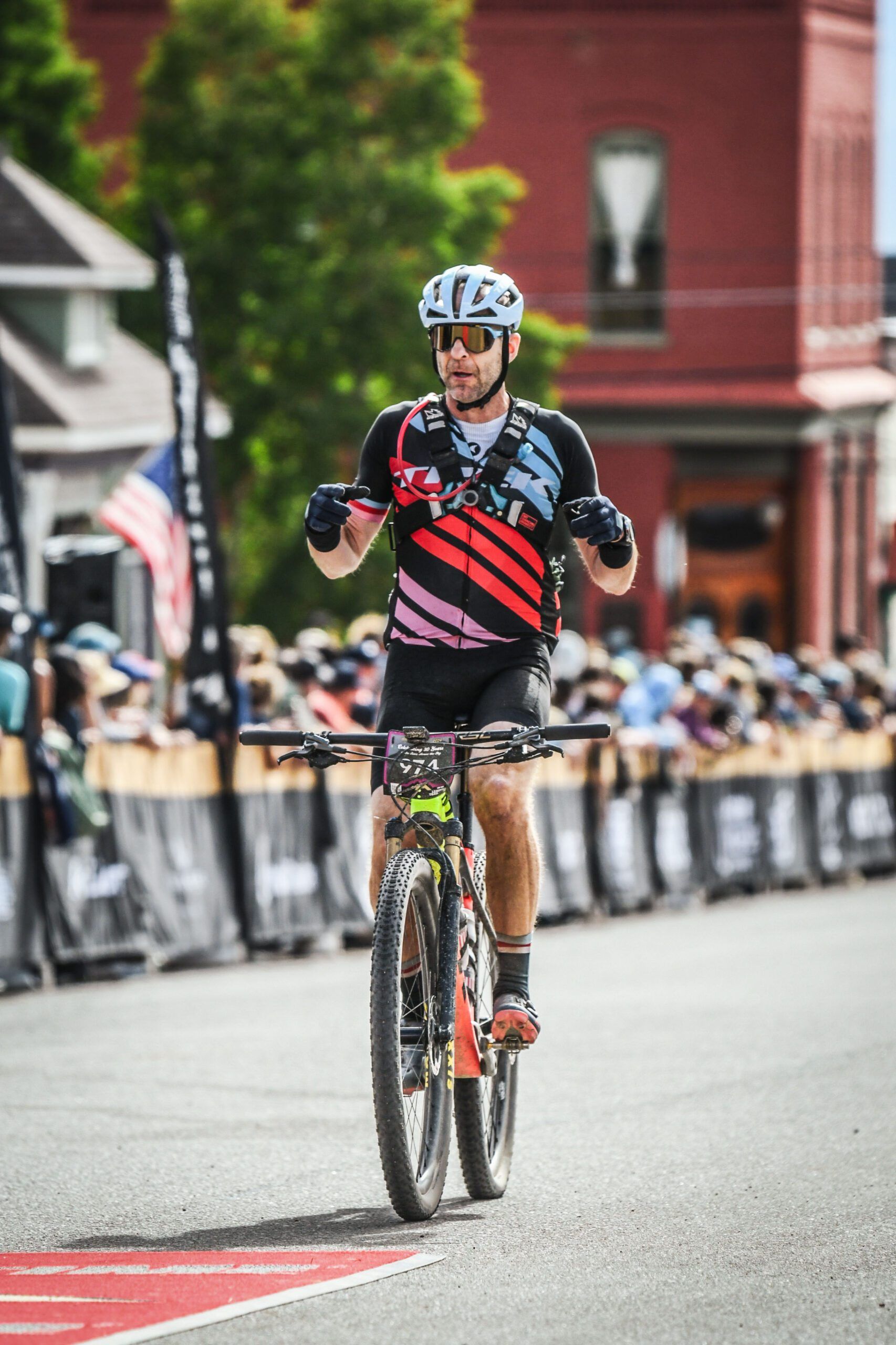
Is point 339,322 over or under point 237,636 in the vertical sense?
over

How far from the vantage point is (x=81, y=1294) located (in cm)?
573

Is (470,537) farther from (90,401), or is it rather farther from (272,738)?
(90,401)

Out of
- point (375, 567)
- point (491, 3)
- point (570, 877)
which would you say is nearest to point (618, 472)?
point (491, 3)

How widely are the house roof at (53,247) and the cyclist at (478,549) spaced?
62.1ft

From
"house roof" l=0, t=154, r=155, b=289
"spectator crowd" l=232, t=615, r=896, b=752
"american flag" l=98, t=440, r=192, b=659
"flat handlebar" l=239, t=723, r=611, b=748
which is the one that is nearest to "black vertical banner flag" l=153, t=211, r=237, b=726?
"american flag" l=98, t=440, r=192, b=659

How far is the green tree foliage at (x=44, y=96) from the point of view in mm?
31141

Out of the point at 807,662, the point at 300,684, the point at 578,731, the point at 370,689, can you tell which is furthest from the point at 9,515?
the point at 807,662

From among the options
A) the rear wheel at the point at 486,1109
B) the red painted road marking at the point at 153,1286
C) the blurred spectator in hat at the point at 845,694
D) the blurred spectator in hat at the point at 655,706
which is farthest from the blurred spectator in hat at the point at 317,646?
the red painted road marking at the point at 153,1286

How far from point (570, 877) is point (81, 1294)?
42.1 ft

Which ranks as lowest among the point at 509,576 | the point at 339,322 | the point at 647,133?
the point at 509,576

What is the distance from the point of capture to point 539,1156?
7.98 meters

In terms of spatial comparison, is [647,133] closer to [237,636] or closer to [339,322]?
[339,322]

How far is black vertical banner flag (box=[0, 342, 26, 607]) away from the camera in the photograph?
1343 centimetres

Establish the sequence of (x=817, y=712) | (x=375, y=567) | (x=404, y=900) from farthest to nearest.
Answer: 1. (x=375, y=567)
2. (x=817, y=712)
3. (x=404, y=900)
